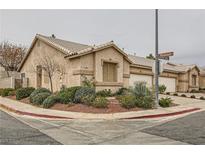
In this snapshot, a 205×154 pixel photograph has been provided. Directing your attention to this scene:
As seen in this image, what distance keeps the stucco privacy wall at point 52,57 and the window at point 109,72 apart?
2750mm

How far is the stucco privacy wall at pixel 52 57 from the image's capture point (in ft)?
57.8

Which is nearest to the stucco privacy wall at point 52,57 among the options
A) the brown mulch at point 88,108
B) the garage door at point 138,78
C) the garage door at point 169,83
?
the brown mulch at point 88,108

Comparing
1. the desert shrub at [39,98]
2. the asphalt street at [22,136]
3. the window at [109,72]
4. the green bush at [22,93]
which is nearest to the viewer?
the asphalt street at [22,136]

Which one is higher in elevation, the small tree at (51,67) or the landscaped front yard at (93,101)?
the small tree at (51,67)

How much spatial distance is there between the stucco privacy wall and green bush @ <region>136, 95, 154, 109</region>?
17.4ft

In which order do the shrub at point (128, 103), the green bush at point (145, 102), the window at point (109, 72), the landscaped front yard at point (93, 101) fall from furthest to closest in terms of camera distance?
the window at point (109, 72) → the green bush at point (145, 102) → the shrub at point (128, 103) → the landscaped front yard at point (93, 101)

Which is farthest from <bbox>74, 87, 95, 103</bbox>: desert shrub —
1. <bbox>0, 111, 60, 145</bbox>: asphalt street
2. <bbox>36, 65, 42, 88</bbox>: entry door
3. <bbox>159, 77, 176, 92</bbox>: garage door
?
<bbox>159, 77, 176, 92</bbox>: garage door

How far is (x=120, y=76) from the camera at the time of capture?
20.2m

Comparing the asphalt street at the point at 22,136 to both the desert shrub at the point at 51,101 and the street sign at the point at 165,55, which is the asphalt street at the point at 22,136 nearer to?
the desert shrub at the point at 51,101

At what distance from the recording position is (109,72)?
19.5 metres

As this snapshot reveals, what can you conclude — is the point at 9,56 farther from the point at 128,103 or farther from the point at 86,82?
the point at 128,103

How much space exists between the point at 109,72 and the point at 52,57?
16.0 ft

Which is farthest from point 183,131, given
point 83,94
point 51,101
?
point 51,101

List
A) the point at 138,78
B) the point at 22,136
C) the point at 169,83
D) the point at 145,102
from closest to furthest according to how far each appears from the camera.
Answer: the point at 22,136
the point at 145,102
the point at 138,78
the point at 169,83
